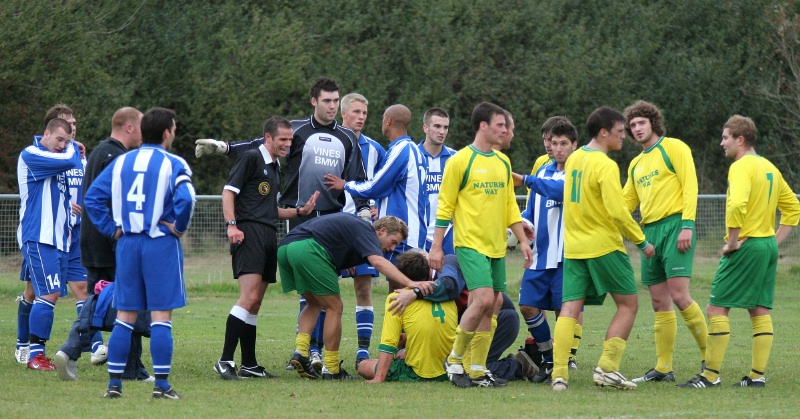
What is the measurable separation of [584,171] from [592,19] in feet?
93.0

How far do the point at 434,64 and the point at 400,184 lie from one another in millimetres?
22767

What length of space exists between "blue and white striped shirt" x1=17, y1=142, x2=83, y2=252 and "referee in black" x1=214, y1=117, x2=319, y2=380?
6.13 ft

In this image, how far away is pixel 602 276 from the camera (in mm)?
8500

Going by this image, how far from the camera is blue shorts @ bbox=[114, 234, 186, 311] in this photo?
7758 millimetres

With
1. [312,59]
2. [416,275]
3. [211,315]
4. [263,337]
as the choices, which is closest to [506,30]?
[312,59]

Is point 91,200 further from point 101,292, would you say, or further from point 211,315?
point 211,315

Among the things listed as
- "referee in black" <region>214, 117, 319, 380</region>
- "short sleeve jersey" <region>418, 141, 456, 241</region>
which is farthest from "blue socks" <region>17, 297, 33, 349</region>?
"short sleeve jersey" <region>418, 141, 456, 241</region>

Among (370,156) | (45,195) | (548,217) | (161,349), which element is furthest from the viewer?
(370,156)

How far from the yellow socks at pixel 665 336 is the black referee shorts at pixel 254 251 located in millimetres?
3351

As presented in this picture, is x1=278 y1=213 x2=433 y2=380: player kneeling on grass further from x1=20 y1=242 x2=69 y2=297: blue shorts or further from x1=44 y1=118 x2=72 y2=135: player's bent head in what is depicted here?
x1=44 y1=118 x2=72 y2=135: player's bent head

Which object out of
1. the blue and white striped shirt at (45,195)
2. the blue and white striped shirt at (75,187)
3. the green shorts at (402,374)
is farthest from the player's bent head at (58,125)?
the green shorts at (402,374)

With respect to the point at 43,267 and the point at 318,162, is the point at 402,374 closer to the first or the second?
the point at 318,162

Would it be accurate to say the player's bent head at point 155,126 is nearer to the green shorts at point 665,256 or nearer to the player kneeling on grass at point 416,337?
the player kneeling on grass at point 416,337

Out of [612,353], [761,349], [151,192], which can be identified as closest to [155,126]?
[151,192]
